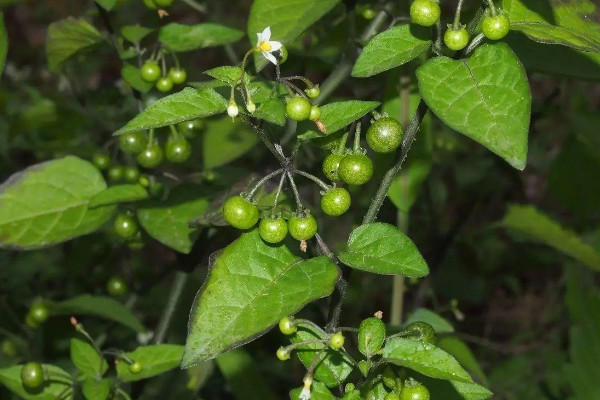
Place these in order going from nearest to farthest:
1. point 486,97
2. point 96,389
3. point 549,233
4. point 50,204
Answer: point 486,97 → point 96,389 → point 50,204 → point 549,233

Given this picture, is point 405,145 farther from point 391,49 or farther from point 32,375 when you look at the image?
point 32,375

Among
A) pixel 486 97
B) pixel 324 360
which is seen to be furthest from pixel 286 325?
pixel 486 97

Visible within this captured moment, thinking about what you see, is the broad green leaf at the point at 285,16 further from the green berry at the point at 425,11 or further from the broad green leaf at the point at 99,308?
the broad green leaf at the point at 99,308

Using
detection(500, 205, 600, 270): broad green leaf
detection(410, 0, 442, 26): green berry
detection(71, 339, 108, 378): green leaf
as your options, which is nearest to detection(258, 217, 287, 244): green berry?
detection(410, 0, 442, 26): green berry

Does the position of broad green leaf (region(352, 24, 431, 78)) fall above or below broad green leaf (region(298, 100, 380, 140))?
above

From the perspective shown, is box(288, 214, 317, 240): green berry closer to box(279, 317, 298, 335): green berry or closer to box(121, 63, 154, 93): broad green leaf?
box(279, 317, 298, 335): green berry
